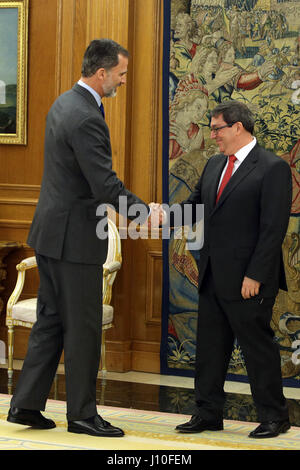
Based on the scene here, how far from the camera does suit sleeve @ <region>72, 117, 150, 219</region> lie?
3686 mm

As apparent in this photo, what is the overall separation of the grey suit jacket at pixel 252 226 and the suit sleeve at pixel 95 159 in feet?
1.83

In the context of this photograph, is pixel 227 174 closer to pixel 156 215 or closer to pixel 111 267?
pixel 156 215

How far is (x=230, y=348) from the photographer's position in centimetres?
403

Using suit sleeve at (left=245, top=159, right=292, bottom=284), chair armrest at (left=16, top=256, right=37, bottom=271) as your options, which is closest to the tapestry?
chair armrest at (left=16, top=256, right=37, bottom=271)

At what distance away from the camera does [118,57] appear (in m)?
3.83

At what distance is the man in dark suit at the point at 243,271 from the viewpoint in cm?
378

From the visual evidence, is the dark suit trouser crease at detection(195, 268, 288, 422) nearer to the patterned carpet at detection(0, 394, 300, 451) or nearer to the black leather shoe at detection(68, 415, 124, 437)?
the patterned carpet at detection(0, 394, 300, 451)

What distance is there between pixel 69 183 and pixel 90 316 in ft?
2.11

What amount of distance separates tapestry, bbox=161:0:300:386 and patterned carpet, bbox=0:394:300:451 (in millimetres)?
1420

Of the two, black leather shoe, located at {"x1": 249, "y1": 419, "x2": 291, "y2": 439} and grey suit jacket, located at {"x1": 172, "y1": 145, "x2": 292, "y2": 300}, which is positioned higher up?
grey suit jacket, located at {"x1": 172, "y1": 145, "x2": 292, "y2": 300}

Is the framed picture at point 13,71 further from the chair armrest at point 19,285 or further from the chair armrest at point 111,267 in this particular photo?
the chair armrest at point 111,267

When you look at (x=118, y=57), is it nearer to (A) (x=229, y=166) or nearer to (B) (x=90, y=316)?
(A) (x=229, y=166)

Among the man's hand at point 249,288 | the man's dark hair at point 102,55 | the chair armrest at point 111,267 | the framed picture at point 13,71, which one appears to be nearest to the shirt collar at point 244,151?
the man's hand at point 249,288
